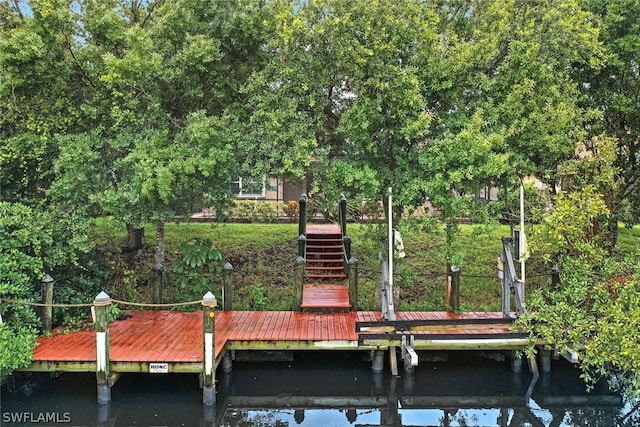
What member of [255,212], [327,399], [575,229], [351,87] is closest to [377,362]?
[327,399]

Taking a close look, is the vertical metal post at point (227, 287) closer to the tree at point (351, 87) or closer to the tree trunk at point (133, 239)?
the tree at point (351, 87)

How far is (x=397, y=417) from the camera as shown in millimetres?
7145

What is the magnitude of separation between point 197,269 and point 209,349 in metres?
4.13

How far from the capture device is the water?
6957 mm

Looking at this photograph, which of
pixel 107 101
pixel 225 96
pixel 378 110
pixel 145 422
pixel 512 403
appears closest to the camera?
pixel 145 422

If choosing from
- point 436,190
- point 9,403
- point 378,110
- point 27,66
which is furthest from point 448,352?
point 27,66

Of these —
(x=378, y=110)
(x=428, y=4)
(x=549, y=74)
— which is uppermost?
(x=428, y=4)

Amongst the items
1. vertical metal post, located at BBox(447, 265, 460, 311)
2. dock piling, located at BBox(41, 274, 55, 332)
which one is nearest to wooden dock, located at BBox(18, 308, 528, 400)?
dock piling, located at BBox(41, 274, 55, 332)

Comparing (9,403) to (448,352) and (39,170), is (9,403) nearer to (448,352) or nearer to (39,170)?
(39,170)

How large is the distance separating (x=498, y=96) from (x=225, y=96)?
500 centimetres

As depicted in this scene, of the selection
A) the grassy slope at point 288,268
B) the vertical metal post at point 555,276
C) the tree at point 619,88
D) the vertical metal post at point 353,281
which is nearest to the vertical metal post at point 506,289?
the grassy slope at point 288,268

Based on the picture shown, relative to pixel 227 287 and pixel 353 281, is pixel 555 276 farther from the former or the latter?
pixel 227 287

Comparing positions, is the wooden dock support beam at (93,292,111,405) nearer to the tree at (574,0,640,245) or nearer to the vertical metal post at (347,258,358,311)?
the vertical metal post at (347,258,358,311)

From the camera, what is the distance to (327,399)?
7.61m
